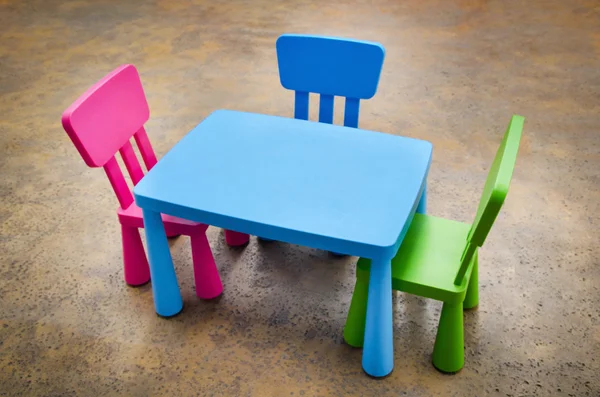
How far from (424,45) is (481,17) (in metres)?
0.85

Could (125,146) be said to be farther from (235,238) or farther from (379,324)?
(379,324)

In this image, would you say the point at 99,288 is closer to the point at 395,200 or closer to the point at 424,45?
the point at 395,200

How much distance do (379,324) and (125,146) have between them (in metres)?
1.04

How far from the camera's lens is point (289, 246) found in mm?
2375

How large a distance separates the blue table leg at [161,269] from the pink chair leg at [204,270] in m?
0.09

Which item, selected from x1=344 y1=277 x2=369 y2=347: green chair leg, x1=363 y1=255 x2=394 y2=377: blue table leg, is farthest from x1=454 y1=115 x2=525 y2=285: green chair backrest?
x1=344 y1=277 x2=369 y2=347: green chair leg

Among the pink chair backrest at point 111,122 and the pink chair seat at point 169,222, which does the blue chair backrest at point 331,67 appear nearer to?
the pink chair backrest at point 111,122

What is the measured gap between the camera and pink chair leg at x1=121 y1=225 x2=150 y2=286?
6.84ft

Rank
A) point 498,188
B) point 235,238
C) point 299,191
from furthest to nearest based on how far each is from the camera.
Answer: point 235,238
point 299,191
point 498,188

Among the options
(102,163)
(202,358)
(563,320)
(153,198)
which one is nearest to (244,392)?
(202,358)

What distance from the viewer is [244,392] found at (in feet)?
5.84

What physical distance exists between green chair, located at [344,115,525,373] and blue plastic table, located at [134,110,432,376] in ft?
0.33

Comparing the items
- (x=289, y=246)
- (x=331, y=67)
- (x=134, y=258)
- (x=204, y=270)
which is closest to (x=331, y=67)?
(x=331, y=67)

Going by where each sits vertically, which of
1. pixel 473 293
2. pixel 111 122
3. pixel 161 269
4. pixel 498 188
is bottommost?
pixel 473 293
